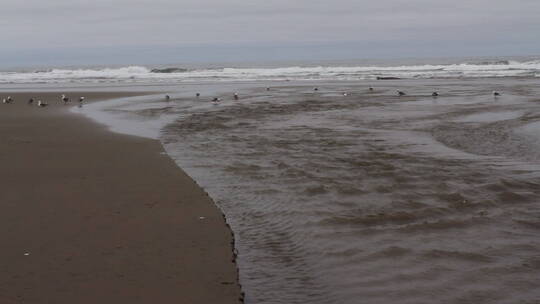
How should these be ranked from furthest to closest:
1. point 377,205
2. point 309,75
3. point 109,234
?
point 309,75 < point 377,205 < point 109,234

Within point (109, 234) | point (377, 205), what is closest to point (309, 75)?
point (377, 205)

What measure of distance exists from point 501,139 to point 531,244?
6.74 metres

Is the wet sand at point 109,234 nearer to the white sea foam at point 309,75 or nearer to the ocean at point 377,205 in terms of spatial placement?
the ocean at point 377,205

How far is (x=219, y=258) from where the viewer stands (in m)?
4.92

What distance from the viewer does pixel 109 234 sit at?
18.2 ft

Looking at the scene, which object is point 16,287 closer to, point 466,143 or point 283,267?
point 283,267

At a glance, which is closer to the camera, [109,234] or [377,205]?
[109,234]

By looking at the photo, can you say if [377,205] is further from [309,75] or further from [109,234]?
[309,75]

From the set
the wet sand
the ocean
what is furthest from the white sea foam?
the wet sand

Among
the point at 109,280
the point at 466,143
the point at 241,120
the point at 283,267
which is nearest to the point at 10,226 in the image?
the point at 109,280

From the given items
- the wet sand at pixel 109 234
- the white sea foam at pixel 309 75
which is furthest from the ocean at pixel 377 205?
the white sea foam at pixel 309 75

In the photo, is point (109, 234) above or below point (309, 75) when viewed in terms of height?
below

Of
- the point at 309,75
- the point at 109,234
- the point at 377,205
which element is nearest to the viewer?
the point at 109,234

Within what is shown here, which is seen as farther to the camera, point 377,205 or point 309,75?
point 309,75
